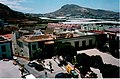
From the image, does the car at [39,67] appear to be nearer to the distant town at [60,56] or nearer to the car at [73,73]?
the distant town at [60,56]

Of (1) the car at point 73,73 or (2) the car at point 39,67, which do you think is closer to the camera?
(1) the car at point 73,73

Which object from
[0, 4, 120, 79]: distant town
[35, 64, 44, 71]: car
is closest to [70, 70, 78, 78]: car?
[0, 4, 120, 79]: distant town

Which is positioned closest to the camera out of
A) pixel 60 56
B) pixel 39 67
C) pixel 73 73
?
pixel 73 73

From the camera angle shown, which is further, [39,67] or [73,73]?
[39,67]

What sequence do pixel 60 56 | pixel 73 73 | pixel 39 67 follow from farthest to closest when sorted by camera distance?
pixel 60 56 → pixel 39 67 → pixel 73 73

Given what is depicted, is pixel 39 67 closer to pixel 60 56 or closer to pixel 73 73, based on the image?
pixel 60 56

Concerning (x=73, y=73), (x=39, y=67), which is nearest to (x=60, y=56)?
(x=39, y=67)

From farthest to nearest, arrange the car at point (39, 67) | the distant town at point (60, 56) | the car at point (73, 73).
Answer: the car at point (39, 67) → the distant town at point (60, 56) → the car at point (73, 73)

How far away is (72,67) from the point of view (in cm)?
3023

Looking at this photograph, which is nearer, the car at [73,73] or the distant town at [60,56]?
the car at [73,73]

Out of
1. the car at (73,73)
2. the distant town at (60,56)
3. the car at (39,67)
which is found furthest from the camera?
the car at (39,67)

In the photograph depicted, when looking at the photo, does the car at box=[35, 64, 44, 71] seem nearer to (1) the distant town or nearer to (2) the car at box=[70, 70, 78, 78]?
(1) the distant town

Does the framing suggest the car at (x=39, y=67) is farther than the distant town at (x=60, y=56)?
Yes

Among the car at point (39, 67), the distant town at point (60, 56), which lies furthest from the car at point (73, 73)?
the car at point (39, 67)
